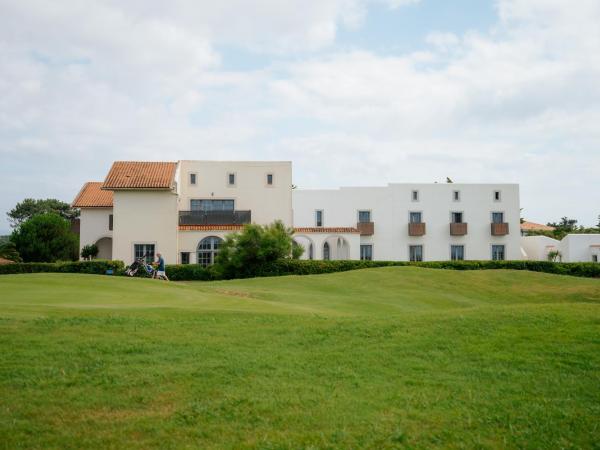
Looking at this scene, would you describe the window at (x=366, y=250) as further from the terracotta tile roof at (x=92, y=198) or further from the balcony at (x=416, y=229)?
the terracotta tile roof at (x=92, y=198)

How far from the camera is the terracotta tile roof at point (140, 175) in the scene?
137 feet

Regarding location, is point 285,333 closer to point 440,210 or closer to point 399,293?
point 399,293

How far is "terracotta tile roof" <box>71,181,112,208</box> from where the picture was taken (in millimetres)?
46594

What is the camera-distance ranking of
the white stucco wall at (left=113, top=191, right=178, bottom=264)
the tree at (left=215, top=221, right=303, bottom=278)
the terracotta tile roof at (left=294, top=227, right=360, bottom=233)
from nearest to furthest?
the tree at (left=215, top=221, right=303, bottom=278)
the white stucco wall at (left=113, top=191, right=178, bottom=264)
the terracotta tile roof at (left=294, top=227, right=360, bottom=233)

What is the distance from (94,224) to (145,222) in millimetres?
6683

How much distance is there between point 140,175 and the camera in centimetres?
4316

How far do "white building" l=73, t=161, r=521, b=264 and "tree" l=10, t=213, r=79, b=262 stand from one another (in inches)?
59.8

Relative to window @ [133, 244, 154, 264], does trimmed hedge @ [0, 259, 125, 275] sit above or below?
below

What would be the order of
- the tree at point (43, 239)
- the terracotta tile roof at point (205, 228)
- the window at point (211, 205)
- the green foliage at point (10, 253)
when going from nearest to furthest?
the terracotta tile roof at point (205, 228)
the tree at point (43, 239)
the window at point (211, 205)
the green foliage at point (10, 253)

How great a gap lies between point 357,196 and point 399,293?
2803cm

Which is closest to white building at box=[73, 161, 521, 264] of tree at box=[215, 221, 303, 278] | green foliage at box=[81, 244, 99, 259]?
green foliage at box=[81, 244, 99, 259]

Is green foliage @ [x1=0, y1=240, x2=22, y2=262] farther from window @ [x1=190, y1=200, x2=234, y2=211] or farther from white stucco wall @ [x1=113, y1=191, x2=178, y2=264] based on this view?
A: window @ [x1=190, y1=200, x2=234, y2=211]

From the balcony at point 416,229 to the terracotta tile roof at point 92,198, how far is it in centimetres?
2693

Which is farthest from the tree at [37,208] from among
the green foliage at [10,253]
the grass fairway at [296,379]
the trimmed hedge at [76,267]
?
the grass fairway at [296,379]
